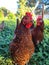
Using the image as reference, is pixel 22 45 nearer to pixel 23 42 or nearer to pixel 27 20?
pixel 23 42

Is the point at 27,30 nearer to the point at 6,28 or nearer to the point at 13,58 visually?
the point at 13,58

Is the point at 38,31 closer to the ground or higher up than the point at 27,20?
closer to the ground

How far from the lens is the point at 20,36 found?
12.3 ft

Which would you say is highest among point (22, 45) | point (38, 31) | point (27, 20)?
point (27, 20)

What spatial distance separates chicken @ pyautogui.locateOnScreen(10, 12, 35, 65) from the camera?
3.72 m

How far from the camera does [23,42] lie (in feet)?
12.4

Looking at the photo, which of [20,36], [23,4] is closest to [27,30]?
[20,36]

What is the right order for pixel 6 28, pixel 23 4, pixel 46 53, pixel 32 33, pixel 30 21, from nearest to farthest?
1. pixel 30 21
2. pixel 32 33
3. pixel 46 53
4. pixel 6 28
5. pixel 23 4

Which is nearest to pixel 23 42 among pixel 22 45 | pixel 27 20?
pixel 22 45

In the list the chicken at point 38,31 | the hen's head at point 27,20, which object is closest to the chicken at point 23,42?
the hen's head at point 27,20

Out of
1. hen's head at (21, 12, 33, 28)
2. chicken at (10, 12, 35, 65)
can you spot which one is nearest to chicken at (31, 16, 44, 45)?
chicken at (10, 12, 35, 65)

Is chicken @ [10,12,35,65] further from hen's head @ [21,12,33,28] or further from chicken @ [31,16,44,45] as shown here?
chicken @ [31,16,44,45]

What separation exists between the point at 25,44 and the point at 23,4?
23673mm

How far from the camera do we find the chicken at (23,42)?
3.72 meters
